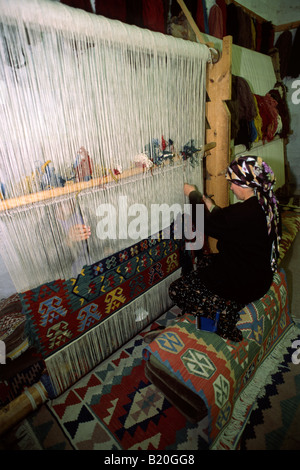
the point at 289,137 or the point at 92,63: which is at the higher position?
the point at 92,63

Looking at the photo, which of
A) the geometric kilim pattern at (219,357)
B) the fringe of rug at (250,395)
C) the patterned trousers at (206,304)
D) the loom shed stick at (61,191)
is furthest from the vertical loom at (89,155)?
the fringe of rug at (250,395)

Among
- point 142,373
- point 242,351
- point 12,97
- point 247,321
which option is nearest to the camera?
point 12,97

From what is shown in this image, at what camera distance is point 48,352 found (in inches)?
60.6

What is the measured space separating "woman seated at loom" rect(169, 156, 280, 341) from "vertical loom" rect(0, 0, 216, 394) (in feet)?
1.22

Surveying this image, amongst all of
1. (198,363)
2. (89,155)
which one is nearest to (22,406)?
(198,363)

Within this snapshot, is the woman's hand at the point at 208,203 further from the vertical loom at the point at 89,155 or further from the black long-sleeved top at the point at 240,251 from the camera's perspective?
the vertical loom at the point at 89,155

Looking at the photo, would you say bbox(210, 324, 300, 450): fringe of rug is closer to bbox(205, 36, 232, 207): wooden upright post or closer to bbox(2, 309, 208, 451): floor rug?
bbox(2, 309, 208, 451): floor rug

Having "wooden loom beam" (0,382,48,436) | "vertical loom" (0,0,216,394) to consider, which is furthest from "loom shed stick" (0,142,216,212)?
"wooden loom beam" (0,382,48,436)

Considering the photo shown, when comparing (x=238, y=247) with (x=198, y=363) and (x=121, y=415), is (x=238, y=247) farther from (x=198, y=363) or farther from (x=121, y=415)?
(x=121, y=415)

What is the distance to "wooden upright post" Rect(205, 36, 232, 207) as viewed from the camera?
1787mm

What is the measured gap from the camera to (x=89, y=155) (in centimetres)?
127
